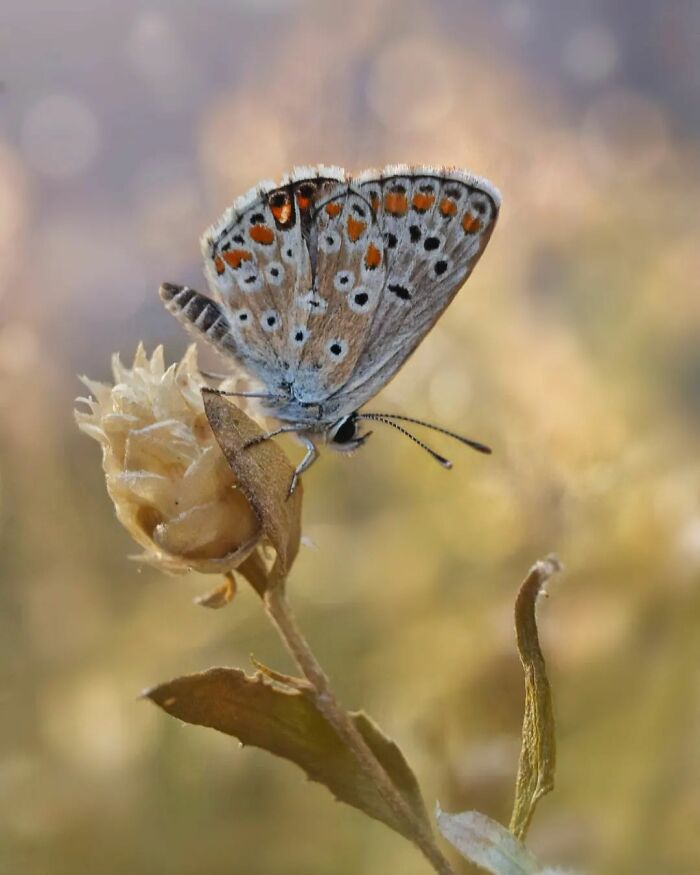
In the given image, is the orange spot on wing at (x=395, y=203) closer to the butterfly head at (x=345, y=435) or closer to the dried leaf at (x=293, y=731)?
the butterfly head at (x=345, y=435)

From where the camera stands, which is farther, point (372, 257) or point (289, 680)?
point (372, 257)

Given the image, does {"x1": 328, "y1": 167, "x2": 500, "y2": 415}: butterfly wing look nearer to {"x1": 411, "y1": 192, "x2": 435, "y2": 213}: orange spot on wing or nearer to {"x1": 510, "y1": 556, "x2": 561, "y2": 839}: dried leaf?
{"x1": 411, "y1": 192, "x2": 435, "y2": 213}: orange spot on wing

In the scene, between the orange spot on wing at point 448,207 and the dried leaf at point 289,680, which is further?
the orange spot on wing at point 448,207

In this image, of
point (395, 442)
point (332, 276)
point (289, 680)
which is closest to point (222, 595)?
point (289, 680)

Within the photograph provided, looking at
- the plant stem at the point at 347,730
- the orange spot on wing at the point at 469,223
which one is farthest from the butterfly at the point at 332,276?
the plant stem at the point at 347,730

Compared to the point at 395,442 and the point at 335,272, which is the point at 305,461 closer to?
the point at 335,272
